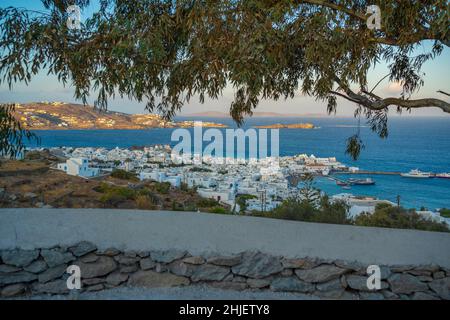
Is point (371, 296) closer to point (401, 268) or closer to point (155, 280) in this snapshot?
point (401, 268)

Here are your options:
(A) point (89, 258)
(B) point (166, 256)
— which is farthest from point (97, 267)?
(B) point (166, 256)

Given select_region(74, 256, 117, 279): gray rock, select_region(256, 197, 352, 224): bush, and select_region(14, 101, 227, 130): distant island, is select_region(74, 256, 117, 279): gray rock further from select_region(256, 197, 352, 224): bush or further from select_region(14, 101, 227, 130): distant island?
select_region(14, 101, 227, 130): distant island

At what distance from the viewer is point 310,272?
367 centimetres

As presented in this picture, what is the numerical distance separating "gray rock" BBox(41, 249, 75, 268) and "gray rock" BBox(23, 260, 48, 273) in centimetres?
4

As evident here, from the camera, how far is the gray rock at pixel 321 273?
364 cm

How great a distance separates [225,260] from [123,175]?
348 centimetres

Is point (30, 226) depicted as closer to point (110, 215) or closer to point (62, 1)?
point (110, 215)

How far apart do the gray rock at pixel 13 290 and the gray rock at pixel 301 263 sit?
2.26 metres

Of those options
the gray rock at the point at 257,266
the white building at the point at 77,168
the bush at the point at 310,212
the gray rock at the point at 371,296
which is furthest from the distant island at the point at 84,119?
the gray rock at the point at 371,296

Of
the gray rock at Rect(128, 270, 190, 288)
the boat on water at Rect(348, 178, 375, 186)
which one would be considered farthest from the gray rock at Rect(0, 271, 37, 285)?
the boat on water at Rect(348, 178, 375, 186)

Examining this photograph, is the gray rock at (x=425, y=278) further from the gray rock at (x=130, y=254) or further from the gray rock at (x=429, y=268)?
the gray rock at (x=130, y=254)

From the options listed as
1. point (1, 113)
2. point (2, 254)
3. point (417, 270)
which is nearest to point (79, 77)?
point (1, 113)

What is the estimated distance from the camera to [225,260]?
3.71m
